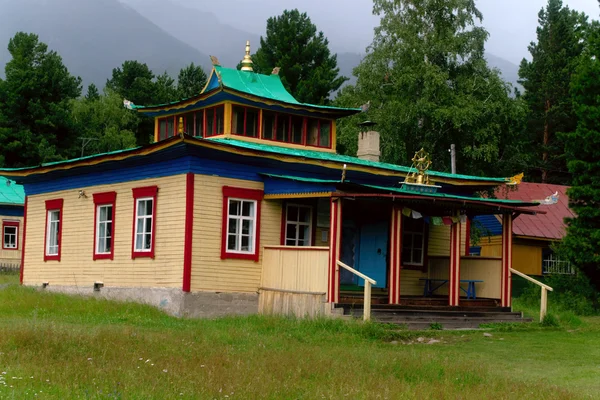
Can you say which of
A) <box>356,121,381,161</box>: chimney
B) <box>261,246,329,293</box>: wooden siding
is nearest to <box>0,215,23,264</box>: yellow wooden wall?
<box>356,121,381,161</box>: chimney

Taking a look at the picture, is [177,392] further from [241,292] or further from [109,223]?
[109,223]

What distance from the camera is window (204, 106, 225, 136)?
27.4m

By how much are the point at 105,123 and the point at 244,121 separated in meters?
38.1

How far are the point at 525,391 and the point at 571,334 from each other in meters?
10.2

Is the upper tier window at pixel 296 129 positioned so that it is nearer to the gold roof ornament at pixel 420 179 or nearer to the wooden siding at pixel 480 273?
the gold roof ornament at pixel 420 179

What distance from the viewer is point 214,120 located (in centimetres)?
2772

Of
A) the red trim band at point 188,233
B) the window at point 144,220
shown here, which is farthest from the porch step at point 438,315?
the window at point 144,220

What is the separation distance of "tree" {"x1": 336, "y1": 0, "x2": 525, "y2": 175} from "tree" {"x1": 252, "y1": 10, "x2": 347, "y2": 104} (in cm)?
1229

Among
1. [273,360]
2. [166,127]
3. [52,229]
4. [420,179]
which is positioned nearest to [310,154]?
[420,179]

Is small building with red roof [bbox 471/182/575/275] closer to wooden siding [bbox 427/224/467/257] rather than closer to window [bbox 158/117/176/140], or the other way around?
wooden siding [bbox 427/224/467/257]

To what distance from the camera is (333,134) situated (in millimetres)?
29484

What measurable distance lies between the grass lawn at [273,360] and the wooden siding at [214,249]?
1592 mm

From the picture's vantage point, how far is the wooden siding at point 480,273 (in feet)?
84.9

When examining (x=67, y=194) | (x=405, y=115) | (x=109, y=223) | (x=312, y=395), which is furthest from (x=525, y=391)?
(x=405, y=115)
